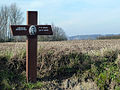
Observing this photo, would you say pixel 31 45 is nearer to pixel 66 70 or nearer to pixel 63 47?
pixel 66 70

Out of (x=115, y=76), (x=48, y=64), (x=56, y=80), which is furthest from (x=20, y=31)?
(x=115, y=76)

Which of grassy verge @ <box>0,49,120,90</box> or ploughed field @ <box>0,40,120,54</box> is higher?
ploughed field @ <box>0,40,120,54</box>

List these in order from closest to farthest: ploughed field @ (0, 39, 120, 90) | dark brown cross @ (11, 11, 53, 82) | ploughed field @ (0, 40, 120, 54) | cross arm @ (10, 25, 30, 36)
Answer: cross arm @ (10, 25, 30, 36)
dark brown cross @ (11, 11, 53, 82)
ploughed field @ (0, 39, 120, 90)
ploughed field @ (0, 40, 120, 54)

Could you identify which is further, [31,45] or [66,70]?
[66,70]

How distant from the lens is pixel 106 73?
6.35m

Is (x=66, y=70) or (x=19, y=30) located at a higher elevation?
(x=19, y=30)

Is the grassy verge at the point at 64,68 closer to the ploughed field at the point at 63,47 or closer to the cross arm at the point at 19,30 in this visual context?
the ploughed field at the point at 63,47

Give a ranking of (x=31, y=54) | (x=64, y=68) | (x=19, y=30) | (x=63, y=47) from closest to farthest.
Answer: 1. (x=19, y=30)
2. (x=31, y=54)
3. (x=64, y=68)
4. (x=63, y=47)

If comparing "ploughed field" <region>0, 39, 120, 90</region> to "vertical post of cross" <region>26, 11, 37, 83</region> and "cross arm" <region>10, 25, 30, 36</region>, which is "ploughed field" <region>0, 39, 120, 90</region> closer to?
"vertical post of cross" <region>26, 11, 37, 83</region>

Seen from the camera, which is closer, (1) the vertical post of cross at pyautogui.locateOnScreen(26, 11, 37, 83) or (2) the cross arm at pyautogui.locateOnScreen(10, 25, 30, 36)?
(2) the cross arm at pyautogui.locateOnScreen(10, 25, 30, 36)

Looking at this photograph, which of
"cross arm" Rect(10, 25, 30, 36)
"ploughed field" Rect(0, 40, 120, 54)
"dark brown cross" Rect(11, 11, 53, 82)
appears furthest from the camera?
"ploughed field" Rect(0, 40, 120, 54)

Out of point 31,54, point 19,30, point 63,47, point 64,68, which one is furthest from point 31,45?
point 63,47

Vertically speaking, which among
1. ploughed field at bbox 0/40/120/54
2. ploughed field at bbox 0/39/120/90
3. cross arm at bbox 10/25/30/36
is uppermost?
cross arm at bbox 10/25/30/36

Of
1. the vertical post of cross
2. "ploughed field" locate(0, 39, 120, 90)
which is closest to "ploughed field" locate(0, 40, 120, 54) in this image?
"ploughed field" locate(0, 39, 120, 90)
